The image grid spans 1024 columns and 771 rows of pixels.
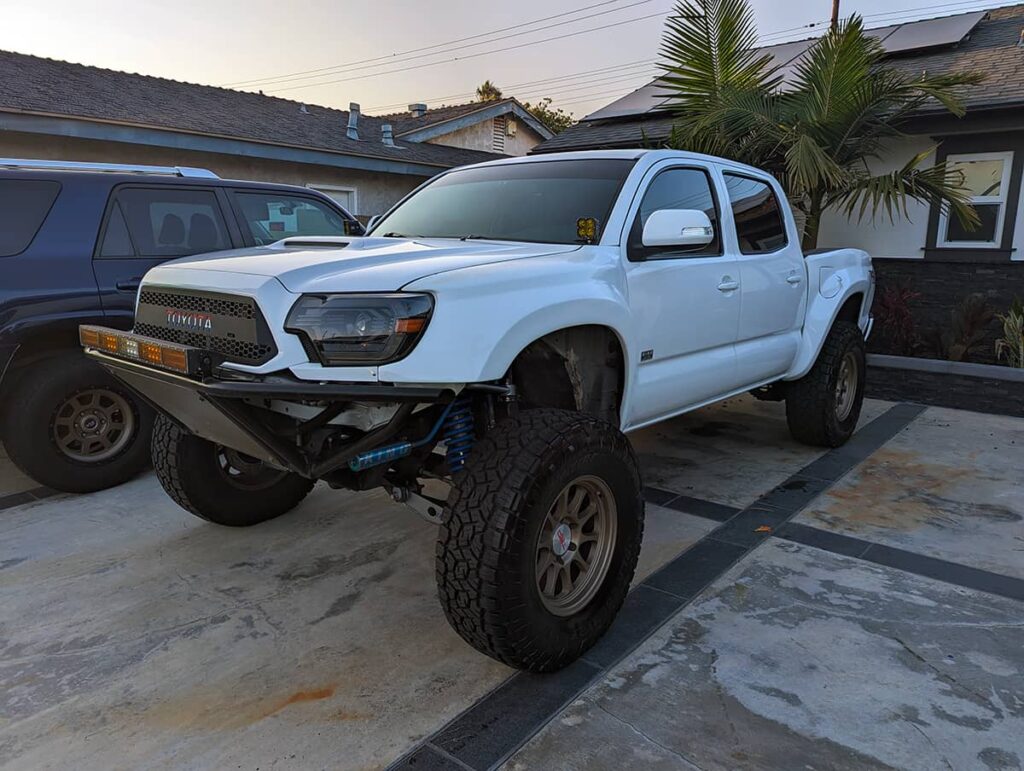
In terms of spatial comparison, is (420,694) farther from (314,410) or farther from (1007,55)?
(1007,55)

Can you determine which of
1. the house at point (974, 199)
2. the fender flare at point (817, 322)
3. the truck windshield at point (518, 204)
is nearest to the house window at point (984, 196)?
the house at point (974, 199)

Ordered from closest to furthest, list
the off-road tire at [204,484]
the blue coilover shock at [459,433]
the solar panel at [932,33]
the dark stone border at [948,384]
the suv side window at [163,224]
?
the blue coilover shock at [459,433] → the off-road tire at [204,484] → the suv side window at [163,224] → the dark stone border at [948,384] → the solar panel at [932,33]

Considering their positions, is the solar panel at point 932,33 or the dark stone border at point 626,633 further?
the solar panel at point 932,33

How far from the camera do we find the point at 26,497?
4.66 meters

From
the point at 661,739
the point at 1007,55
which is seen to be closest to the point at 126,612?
the point at 661,739

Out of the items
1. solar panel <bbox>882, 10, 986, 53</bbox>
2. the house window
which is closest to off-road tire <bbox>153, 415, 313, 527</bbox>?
the house window

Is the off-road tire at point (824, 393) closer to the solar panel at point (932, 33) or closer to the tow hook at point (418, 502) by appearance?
the tow hook at point (418, 502)

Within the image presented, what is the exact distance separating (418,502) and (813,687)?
5.35 ft

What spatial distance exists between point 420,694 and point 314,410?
1093 millimetres

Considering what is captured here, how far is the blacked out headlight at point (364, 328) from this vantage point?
2.38 meters

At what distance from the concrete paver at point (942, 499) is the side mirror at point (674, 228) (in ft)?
6.20

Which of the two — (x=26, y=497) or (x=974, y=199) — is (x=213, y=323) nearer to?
(x=26, y=497)

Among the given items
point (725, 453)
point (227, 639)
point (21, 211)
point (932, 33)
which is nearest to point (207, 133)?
point (21, 211)

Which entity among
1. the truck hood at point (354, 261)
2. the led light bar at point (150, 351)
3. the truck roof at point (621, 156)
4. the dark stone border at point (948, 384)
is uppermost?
the truck roof at point (621, 156)
